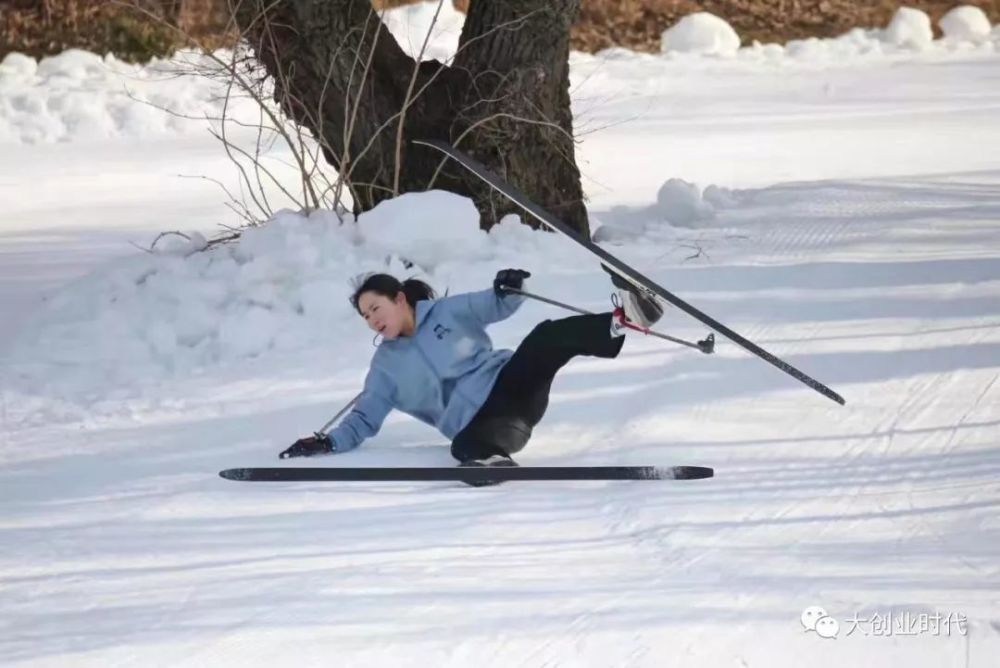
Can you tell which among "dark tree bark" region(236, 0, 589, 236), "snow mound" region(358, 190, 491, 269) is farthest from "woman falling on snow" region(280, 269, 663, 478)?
"dark tree bark" region(236, 0, 589, 236)

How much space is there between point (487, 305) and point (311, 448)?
2.46ft

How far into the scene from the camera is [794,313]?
7.05 metres

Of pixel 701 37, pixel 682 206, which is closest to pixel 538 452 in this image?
pixel 682 206

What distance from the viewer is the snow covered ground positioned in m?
3.72

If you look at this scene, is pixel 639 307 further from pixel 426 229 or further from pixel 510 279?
pixel 426 229

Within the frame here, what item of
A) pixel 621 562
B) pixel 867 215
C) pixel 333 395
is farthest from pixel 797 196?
pixel 621 562

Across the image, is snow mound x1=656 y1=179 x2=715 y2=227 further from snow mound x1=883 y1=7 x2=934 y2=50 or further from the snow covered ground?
snow mound x1=883 y1=7 x2=934 y2=50

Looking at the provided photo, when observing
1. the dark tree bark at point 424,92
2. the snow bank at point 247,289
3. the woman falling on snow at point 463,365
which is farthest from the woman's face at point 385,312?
the dark tree bark at point 424,92

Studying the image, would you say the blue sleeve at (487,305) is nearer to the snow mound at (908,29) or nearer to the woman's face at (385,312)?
the woman's face at (385,312)

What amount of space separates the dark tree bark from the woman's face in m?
3.07

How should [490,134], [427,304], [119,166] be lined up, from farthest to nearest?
[119,166] → [490,134] → [427,304]

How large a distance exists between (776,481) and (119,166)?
989 cm

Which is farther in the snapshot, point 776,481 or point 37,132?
point 37,132

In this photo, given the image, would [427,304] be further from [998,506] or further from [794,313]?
[794,313]
